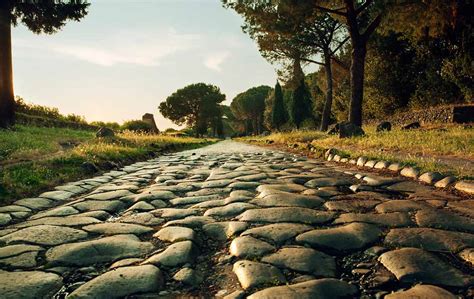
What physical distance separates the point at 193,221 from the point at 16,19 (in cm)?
1624

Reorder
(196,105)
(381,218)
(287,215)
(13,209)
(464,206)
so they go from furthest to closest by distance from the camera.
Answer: (196,105)
(13,209)
(464,206)
(287,215)
(381,218)

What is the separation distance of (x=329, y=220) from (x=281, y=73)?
890 inches

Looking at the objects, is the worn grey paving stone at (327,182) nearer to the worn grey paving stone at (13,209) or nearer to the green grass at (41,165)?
the worn grey paving stone at (13,209)

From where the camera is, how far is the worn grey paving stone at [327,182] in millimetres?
4641

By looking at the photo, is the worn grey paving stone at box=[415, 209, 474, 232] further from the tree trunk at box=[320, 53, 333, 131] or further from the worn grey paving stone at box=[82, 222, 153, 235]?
the tree trunk at box=[320, 53, 333, 131]

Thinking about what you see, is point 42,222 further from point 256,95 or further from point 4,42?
point 256,95

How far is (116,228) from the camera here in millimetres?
3055

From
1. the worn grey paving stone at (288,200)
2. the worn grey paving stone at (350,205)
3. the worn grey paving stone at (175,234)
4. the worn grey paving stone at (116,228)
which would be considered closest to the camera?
the worn grey paving stone at (175,234)

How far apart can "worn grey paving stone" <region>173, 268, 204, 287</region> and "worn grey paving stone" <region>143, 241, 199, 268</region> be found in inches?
4.5

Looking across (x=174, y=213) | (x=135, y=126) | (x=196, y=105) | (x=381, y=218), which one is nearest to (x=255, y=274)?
(x=381, y=218)

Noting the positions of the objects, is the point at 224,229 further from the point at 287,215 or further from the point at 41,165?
the point at 41,165

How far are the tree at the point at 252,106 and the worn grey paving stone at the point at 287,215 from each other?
62.8m

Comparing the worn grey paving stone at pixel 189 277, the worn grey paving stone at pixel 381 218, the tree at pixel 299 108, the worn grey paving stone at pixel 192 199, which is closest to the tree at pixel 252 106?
the tree at pixel 299 108

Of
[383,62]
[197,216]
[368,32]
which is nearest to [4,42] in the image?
[368,32]
